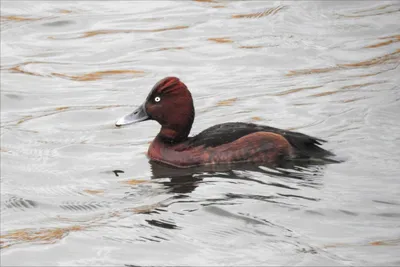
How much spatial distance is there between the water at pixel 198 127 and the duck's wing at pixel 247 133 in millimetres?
316

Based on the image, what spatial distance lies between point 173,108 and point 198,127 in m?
1.35

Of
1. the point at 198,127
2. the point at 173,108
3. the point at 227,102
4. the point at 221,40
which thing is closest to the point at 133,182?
the point at 173,108

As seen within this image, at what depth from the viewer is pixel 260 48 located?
15477mm

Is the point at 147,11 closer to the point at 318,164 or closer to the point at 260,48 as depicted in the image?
the point at 260,48

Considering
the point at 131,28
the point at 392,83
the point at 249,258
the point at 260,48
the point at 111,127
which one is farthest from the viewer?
the point at 131,28

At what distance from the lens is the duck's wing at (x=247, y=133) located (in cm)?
1070

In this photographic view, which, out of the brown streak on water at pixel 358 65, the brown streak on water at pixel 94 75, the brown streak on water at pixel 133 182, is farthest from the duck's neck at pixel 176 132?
the brown streak on water at pixel 94 75

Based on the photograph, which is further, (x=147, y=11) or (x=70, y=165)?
(x=147, y=11)

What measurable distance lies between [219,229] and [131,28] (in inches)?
328

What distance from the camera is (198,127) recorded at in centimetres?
1247

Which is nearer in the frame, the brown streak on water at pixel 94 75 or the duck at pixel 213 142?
the duck at pixel 213 142

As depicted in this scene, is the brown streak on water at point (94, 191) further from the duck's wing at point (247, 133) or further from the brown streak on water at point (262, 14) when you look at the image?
the brown streak on water at point (262, 14)

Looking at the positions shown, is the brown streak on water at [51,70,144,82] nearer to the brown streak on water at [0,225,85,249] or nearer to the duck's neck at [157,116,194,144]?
the duck's neck at [157,116,194,144]

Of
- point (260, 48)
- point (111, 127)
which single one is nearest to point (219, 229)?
point (111, 127)
